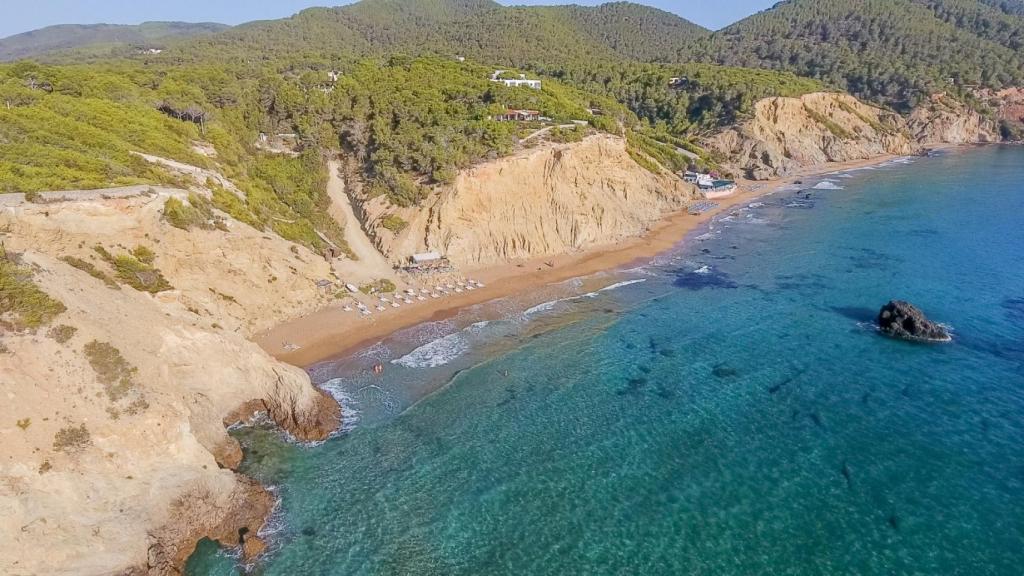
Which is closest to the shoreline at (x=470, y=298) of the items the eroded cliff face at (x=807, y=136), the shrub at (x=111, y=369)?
the shrub at (x=111, y=369)

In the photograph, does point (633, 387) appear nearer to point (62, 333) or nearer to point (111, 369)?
point (111, 369)

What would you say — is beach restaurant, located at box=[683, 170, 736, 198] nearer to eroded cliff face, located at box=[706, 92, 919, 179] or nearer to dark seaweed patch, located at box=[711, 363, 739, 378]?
eroded cliff face, located at box=[706, 92, 919, 179]

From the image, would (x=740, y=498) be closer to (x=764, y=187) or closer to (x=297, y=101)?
(x=297, y=101)

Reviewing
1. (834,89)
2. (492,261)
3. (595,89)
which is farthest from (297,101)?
(834,89)

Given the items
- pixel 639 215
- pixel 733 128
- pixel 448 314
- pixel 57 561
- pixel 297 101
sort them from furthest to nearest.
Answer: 1. pixel 733 128
2. pixel 639 215
3. pixel 297 101
4. pixel 448 314
5. pixel 57 561

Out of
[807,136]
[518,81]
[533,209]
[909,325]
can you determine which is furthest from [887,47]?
[909,325]

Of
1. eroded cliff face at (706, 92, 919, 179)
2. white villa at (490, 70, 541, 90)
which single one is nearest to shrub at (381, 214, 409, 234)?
white villa at (490, 70, 541, 90)

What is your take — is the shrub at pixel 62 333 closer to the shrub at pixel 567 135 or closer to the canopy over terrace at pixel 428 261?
the canopy over terrace at pixel 428 261
